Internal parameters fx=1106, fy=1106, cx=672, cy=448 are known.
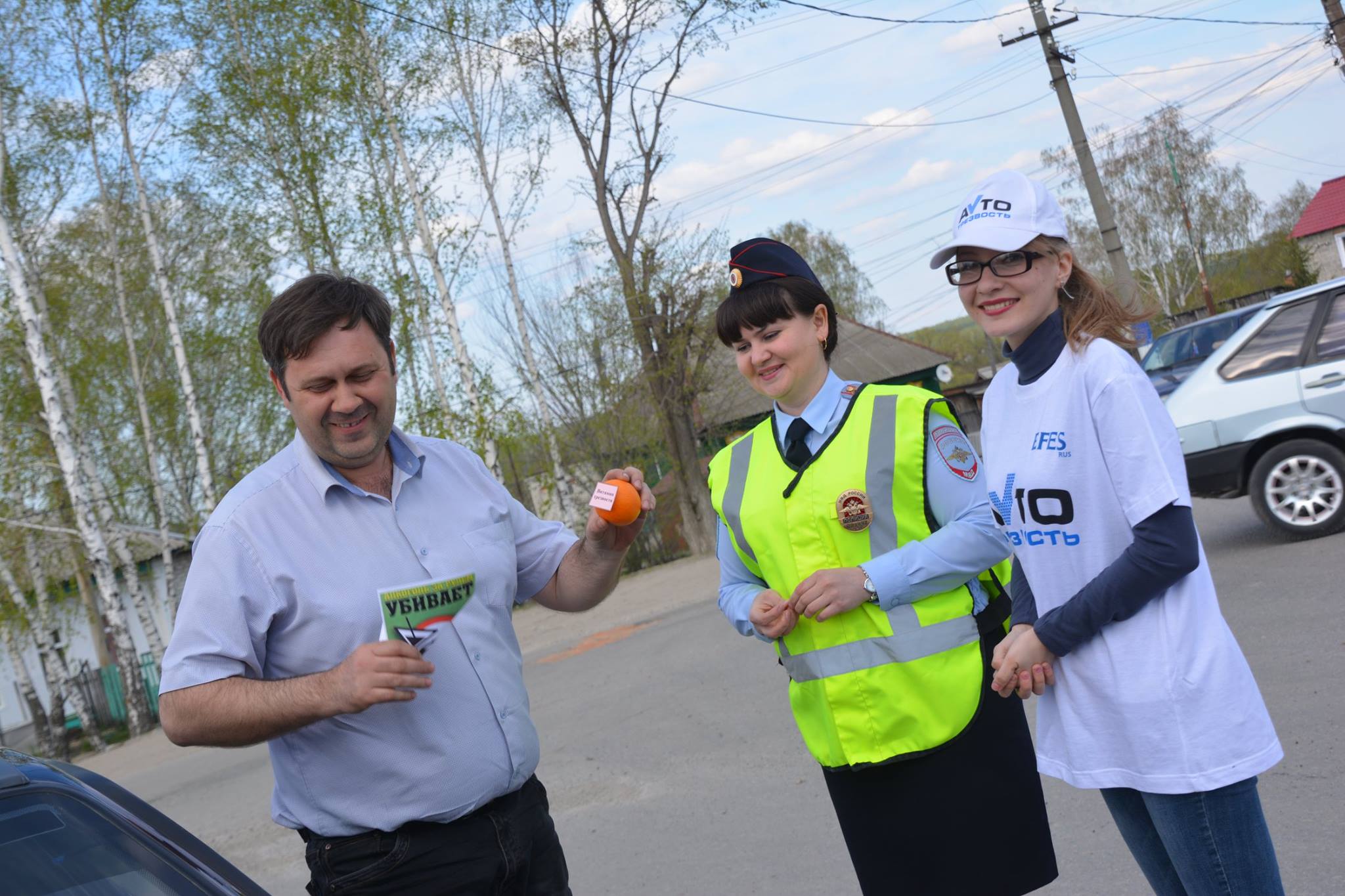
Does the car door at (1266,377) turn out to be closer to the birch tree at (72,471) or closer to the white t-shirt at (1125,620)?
the white t-shirt at (1125,620)

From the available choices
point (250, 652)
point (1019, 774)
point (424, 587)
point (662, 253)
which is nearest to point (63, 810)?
point (250, 652)

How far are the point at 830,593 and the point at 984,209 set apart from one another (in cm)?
92

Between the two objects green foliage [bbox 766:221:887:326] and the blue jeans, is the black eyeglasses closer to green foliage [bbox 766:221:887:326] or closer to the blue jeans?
the blue jeans

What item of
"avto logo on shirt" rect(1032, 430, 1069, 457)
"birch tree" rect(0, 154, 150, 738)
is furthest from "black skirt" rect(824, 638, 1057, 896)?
"birch tree" rect(0, 154, 150, 738)

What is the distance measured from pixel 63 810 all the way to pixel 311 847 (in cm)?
55

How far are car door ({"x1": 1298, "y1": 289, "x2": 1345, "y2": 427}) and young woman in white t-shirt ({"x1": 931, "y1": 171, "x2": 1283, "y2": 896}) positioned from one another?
695 centimetres

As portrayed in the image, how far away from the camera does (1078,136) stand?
1995 cm

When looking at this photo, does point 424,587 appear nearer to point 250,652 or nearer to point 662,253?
point 250,652

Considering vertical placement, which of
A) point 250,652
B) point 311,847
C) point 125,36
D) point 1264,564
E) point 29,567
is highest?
point 125,36

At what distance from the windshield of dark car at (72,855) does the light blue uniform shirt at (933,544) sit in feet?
4.63

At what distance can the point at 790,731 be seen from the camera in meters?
6.71

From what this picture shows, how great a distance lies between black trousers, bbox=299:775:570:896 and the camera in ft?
8.07

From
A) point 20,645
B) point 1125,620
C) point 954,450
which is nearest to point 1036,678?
point 1125,620

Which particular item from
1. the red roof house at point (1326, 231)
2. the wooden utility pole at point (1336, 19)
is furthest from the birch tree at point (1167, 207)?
the wooden utility pole at point (1336, 19)
